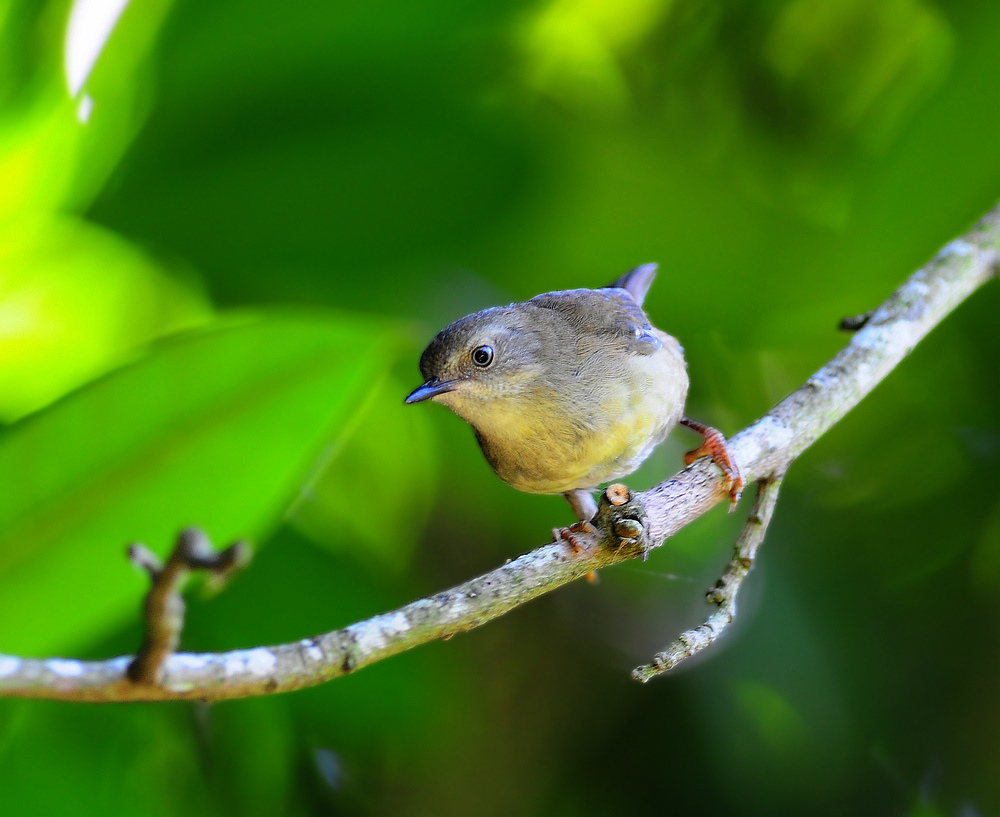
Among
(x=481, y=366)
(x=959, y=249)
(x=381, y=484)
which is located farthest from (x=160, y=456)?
(x=959, y=249)

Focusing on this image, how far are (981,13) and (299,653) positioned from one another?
3928mm

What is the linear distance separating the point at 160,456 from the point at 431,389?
800 millimetres

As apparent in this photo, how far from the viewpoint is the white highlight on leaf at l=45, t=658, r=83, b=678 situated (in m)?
1.19

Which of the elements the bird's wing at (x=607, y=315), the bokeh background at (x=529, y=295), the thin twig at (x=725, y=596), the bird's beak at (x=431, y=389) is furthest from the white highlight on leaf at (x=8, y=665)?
the bird's wing at (x=607, y=315)

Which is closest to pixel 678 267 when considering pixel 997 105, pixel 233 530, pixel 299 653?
pixel 997 105

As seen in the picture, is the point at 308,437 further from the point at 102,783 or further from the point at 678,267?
the point at 678,267

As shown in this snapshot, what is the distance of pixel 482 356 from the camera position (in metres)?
2.80

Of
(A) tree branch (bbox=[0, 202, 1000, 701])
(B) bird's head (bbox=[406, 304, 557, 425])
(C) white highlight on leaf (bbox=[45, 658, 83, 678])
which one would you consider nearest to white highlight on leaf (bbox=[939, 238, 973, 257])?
(A) tree branch (bbox=[0, 202, 1000, 701])

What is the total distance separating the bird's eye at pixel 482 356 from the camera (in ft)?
9.17

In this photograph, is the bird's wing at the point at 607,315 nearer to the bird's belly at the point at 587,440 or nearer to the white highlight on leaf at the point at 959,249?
the bird's belly at the point at 587,440

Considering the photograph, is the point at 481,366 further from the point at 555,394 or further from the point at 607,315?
the point at 607,315

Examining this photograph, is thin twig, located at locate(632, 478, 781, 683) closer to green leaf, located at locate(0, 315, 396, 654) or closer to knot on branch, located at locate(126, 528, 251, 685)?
knot on branch, located at locate(126, 528, 251, 685)

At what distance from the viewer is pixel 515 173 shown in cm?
361

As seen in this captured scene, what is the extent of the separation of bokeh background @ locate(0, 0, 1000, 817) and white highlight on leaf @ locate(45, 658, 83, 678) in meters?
1.69
